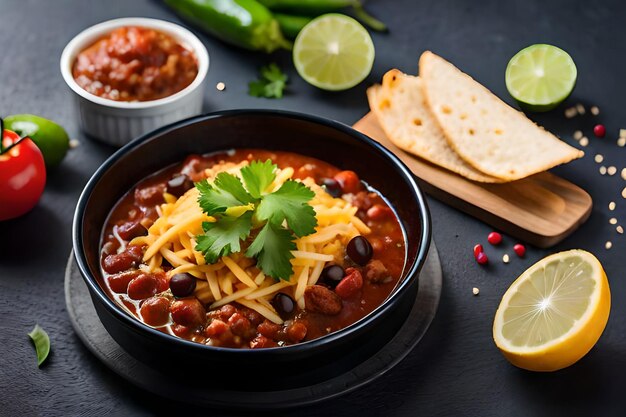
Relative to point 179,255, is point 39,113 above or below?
below

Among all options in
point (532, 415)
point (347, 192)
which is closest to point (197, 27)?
point (347, 192)

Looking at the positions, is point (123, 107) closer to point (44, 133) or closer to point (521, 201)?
point (44, 133)

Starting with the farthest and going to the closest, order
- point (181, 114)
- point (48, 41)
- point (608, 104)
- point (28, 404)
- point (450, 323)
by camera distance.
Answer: point (48, 41), point (608, 104), point (181, 114), point (450, 323), point (28, 404)

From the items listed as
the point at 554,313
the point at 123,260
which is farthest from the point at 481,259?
the point at 123,260

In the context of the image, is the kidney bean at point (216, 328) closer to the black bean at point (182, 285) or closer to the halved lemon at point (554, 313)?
the black bean at point (182, 285)

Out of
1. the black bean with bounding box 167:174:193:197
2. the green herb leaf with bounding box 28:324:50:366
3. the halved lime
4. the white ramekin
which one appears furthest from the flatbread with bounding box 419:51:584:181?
the green herb leaf with bounding box 28:324:50:366

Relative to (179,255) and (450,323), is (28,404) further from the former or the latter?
(450,323)

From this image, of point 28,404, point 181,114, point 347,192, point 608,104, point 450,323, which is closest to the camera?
point 28,404
